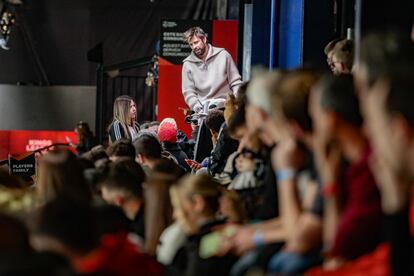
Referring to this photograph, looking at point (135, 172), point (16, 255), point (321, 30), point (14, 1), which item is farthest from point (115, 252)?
point (14, 1)

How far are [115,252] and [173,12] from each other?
15617 millimetres

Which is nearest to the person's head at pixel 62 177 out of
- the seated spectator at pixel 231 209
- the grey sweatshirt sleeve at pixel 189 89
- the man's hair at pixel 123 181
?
the man's hair at pixel 123 181

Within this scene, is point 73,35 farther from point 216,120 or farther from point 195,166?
point 216,120

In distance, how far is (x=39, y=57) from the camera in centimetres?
2025

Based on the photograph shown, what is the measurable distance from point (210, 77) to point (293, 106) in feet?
18.5

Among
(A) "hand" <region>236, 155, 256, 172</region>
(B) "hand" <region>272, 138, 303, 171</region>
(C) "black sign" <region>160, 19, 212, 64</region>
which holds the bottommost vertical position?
(A) "hand" <region>236, 155, 256, 172</region>

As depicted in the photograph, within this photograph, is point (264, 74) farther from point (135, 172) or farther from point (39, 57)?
point (39, 57)

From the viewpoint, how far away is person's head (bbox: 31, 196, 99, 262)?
3.64 m

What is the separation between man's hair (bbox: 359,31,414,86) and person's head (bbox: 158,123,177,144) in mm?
6060

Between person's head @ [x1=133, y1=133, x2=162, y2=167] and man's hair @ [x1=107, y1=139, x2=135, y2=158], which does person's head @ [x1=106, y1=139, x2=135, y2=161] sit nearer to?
man's hair @ [x1=107, y1=139, x2=135, y2=158]

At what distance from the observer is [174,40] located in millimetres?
12844

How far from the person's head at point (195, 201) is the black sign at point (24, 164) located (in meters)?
5.97

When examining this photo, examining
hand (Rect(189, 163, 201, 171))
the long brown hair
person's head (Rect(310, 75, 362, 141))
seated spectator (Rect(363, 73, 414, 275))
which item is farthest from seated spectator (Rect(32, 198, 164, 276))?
the long brown hair

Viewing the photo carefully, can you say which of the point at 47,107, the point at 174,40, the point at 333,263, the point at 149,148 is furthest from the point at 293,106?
the point at 47,107
